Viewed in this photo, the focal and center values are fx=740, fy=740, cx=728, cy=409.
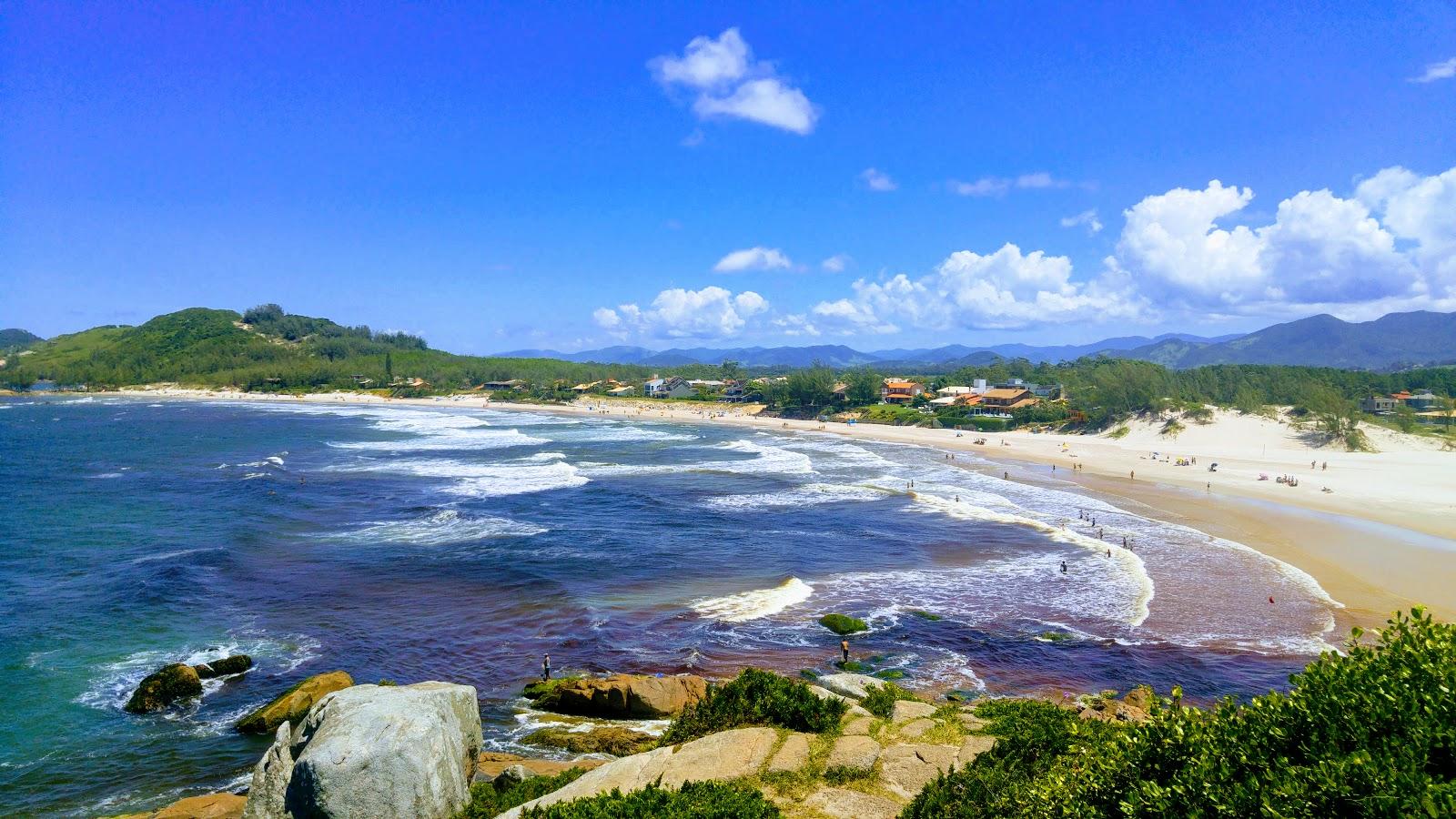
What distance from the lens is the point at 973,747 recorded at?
12906 millimetres

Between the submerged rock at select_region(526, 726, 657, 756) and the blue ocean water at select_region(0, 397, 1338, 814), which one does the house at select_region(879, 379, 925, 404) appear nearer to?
the blue ocean water at select_region(0, 397, 1338, 814)

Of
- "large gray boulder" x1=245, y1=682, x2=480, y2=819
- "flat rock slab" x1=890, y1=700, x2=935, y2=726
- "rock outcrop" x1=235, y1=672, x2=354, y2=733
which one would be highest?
"large gray boulder" x1=245, y1=682, x2=480, y2=819

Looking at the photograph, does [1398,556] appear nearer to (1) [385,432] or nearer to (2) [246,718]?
(2) [246,718]

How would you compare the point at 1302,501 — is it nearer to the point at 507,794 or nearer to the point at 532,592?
the point at 532,592

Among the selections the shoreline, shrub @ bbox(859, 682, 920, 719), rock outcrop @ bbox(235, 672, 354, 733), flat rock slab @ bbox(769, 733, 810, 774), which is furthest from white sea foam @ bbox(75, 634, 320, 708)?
the shoreline

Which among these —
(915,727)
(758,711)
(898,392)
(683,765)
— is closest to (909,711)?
(915,727)

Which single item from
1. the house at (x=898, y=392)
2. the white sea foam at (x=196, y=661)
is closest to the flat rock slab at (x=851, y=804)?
the white sea foam at (x=196, y=661)

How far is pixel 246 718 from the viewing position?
17.5 metres

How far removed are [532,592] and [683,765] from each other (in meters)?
17.5

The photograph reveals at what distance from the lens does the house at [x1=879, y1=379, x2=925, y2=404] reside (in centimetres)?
12194

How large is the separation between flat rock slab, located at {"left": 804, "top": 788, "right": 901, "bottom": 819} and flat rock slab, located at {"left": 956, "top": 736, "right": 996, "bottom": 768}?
1848mm

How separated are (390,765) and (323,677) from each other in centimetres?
945

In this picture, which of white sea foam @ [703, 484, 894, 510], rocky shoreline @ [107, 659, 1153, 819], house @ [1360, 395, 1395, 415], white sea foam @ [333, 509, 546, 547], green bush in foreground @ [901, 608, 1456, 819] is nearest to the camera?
green bush in foreground @ [901, 608, 1456, 819]

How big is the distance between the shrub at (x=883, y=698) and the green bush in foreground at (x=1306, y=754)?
605 centimetres
